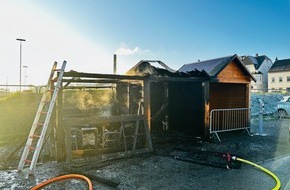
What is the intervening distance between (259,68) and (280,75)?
5.73 m

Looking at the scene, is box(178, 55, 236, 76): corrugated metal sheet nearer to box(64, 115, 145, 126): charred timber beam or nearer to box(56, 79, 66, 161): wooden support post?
box(64, 115, 145, 126): charred timber beam

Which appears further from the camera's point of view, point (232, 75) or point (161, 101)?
point (161, 101)

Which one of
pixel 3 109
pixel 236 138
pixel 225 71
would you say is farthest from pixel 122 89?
pixel 3 109

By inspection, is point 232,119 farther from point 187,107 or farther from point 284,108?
point 284,108

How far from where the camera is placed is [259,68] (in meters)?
56.0

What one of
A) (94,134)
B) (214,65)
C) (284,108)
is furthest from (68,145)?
(284,108)

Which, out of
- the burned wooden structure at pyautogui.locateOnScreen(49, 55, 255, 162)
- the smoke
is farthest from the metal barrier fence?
the smoke

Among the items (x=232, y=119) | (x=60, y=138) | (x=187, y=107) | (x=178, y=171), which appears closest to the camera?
(x=178, y=171)

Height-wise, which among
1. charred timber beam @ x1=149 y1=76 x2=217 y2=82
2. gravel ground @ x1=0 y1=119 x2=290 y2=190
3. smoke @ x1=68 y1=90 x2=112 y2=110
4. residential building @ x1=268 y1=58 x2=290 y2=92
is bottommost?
gravel ground @ x1=0 y1=119 x2=290 y2=190

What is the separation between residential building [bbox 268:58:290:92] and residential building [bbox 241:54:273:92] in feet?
7.71

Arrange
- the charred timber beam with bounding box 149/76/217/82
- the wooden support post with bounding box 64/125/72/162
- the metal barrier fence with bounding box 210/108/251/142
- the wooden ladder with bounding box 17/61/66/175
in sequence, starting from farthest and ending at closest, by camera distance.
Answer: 1. the metal barrier fence with bounding box 210/108/251/142
2. the charred timber beam with bounding box 149/76/217/82
3. the wooden support post with bounding box 64/125/72/162
4. the wooden ladder with bounding box 17/61/66/175

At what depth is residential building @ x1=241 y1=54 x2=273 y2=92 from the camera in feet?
181

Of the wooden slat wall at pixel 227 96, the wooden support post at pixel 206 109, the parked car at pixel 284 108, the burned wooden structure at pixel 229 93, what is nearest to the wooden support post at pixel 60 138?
the wooden support post at pixel 206 109

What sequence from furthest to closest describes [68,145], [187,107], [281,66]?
[281,66]
[187,107]
[68,145]
